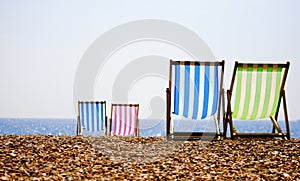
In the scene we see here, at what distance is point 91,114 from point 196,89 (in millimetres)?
3327

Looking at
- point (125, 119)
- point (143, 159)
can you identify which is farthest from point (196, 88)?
point (125, 119)

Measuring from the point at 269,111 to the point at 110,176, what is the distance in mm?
3111

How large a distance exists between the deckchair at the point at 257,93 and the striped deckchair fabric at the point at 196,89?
24 cm

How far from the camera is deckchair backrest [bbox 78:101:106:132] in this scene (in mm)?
8367

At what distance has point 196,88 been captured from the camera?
18.5 feet

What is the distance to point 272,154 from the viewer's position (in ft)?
14.7

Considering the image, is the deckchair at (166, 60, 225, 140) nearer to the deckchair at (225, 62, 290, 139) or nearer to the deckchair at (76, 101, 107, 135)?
the deckchair at (225, 62, 290, 139)

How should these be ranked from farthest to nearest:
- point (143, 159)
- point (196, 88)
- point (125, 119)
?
point (125, 119)
point (196, 88)
point (143, 159)

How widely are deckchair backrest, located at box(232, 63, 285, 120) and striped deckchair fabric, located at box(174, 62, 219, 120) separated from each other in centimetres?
33

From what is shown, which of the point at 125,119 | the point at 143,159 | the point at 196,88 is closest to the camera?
the point at 143,159

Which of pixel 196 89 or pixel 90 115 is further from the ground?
pixel 196 89

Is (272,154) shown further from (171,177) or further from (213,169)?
(171,177)

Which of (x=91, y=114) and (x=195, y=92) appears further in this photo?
(x=91, y=114)

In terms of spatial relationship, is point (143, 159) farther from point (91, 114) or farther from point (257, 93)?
point (91, 114)
